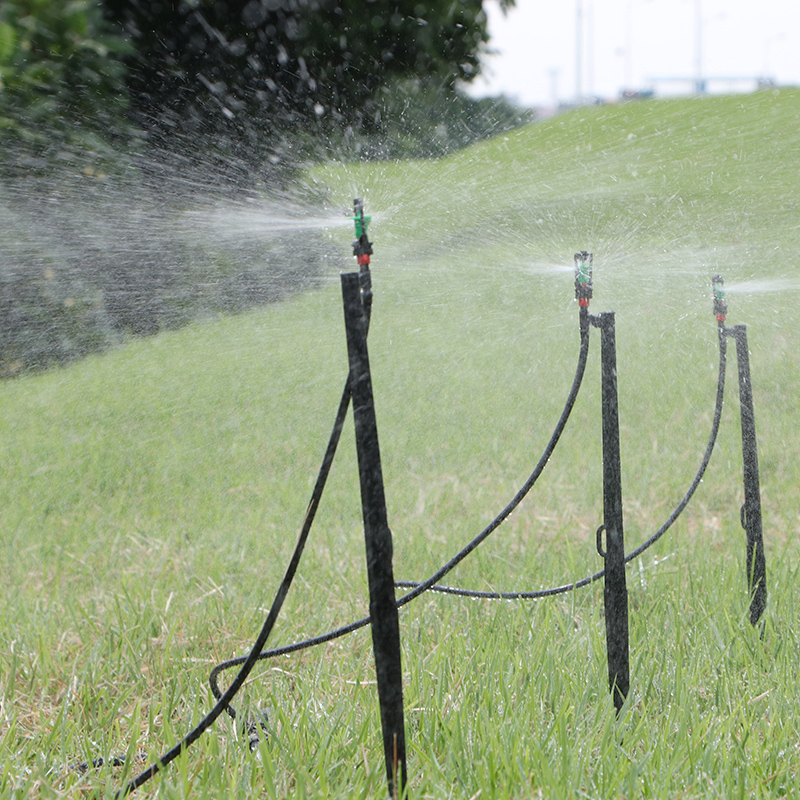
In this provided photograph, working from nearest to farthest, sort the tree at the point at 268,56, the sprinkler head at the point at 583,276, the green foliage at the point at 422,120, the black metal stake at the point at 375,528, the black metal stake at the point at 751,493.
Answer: the black metal stake at the point at 375,528 < the sprinkler head at the point at 583,276 < the black metal stake at the point at 751,493 < the tree at the point at 268,56 < the green foliage at the point at 422,120

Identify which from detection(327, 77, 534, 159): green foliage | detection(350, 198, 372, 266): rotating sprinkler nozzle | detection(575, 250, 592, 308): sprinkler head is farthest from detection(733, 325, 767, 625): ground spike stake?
detection(327, 77, 534, 159): green foliage

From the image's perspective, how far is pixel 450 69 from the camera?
755 cm

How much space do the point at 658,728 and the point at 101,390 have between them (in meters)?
3.87

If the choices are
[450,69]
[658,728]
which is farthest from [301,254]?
[658,728]

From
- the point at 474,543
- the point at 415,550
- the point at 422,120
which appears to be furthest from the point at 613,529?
the point at 422,120

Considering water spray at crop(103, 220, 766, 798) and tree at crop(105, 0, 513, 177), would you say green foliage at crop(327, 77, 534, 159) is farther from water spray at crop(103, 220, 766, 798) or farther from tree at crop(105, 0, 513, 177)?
water spray at crop(103, 220, 766, 798)

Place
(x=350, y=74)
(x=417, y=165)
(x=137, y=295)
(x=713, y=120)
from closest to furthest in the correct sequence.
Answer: (x=137, y=295) < (x=350, y=74) < (x=417, y=165) < (x=713, y=120)

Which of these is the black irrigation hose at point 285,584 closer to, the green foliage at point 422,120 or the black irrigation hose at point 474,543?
the black irrigation hose at point 474,543

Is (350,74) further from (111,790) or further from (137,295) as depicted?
(111,790)

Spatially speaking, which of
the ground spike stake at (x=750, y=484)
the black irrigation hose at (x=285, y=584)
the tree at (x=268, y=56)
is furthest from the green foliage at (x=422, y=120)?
the black irrigation hose at (x=285, y=584)

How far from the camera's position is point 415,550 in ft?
8.37

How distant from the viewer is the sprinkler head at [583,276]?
167cm

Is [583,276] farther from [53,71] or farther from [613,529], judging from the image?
[53,71]

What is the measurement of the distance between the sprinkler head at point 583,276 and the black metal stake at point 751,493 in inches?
20.0
